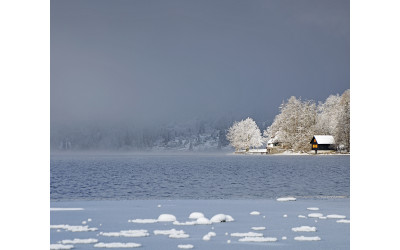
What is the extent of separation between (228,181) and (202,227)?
357 inches

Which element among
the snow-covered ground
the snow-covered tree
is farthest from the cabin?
the snow-covered ground

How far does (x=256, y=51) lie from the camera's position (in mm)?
15852

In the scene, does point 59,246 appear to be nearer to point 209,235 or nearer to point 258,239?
point 209,235

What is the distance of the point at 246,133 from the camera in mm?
15578

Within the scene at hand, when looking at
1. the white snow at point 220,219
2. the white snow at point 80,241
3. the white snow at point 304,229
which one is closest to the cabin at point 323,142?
the white snow at point 220,219

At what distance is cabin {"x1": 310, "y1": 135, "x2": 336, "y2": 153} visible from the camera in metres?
17.1

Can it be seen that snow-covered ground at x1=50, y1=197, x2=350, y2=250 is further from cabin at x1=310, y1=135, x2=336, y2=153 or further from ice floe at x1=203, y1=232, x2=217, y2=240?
cabin at x1=310, y1=135, x2=336, y2=153

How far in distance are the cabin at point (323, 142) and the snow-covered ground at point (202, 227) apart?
7.42 m

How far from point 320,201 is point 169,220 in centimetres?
384

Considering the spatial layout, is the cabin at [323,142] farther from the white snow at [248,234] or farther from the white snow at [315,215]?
the white snow at [248,234]

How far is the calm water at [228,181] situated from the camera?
525 inches

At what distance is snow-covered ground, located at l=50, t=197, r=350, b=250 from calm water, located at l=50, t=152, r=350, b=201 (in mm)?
3180

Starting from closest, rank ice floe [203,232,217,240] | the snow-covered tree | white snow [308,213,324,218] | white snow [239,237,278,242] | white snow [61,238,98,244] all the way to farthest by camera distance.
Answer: white snow [61,238,98,244]
white snow [239,237,278,242]
ice floe [203,232,217,240]
white snow [308,213,324,218]
the snow-covered tree
